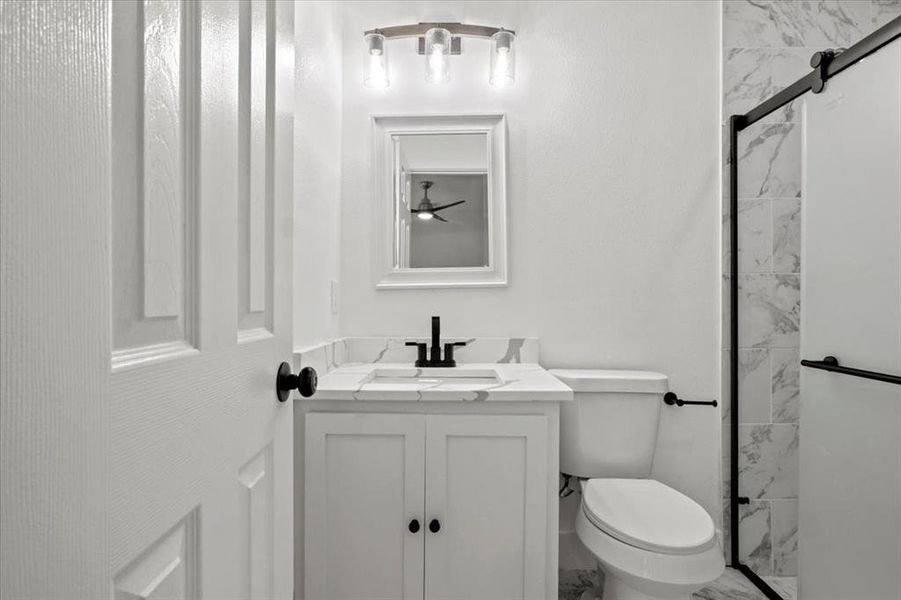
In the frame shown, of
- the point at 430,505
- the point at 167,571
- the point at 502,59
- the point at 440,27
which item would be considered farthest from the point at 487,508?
the point at 440,27

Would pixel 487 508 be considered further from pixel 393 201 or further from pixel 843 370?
pixel 393 201

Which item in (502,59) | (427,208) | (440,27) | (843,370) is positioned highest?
(440,27)

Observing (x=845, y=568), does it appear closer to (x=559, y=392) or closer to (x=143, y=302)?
(x=559, y=392)

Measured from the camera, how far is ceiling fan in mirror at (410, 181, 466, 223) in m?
1.90

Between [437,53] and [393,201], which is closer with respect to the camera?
[437,53]

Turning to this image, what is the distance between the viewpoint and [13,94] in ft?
0.86

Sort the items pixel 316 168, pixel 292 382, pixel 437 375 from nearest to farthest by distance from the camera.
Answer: pixel 292 382
pixel 316 168
pixel 437 375

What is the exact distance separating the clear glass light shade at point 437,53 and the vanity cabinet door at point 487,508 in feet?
4.13

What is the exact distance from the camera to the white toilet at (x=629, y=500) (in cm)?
121

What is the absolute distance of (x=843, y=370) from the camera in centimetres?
129

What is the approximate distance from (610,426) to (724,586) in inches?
29.5

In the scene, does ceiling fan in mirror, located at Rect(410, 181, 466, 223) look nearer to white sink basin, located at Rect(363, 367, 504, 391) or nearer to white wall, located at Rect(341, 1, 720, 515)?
white wall, located at Rect(341, 1, 720, 515)

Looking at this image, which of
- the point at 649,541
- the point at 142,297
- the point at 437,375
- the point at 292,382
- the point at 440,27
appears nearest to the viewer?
the point at 142,297

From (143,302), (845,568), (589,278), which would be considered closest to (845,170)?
(589,278)
